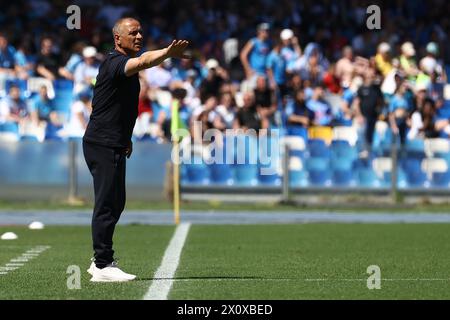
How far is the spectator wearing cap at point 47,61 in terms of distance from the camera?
26.8 m

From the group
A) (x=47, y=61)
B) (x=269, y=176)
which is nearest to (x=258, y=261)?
(x=269, y=176)

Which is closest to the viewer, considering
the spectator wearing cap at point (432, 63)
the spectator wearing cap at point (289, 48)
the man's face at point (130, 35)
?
the man's face at point (130, 35)

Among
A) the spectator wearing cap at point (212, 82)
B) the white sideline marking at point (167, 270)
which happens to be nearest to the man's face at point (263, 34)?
the spectator wearing cap at point (212, 82)

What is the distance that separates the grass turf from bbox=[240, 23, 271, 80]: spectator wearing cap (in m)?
8.20

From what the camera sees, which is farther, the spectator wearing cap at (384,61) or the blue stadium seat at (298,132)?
the spectator wearing cap at (384,61)

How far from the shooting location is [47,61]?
1068 inches

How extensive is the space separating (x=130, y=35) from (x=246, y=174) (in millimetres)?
14186

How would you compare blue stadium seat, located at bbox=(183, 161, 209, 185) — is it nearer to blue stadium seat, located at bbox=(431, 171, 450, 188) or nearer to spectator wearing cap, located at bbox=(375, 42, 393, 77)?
blue stadium seat, located at bbox=(431, 171, 450, 188)

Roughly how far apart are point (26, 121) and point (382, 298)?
16878 mm

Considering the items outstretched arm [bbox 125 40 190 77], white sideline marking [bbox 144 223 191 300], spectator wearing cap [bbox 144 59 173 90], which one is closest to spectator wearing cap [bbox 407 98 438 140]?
spectator wearing cap [bbox 144 59 173 90]

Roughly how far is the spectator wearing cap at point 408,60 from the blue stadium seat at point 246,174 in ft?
17.0

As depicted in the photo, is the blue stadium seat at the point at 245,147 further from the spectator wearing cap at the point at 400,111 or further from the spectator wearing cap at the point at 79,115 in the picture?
the spectator wearing cap at the point at 400,111
